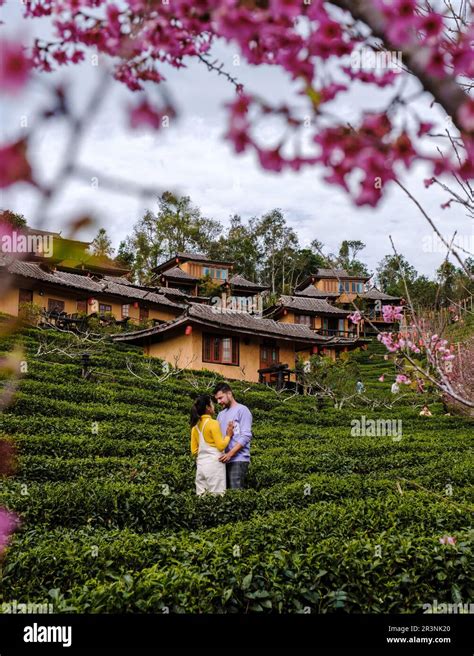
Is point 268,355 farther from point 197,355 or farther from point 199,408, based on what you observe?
point 199,408

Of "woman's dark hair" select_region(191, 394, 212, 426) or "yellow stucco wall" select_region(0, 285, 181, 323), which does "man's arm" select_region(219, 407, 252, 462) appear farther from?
"yellow stucco wall" select_region(0, 285, 181, 323)

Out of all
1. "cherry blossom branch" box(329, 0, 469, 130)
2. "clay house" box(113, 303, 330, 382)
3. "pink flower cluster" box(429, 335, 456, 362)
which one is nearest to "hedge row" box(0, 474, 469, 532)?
"pink flower cluster" box(429, 335, 456, 362)

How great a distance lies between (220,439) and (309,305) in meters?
32.0

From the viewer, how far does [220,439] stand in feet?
20.0

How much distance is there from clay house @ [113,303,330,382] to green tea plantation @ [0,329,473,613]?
30.8 ft

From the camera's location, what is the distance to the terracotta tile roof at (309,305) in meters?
36.6

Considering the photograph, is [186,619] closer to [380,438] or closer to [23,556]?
[23,556]

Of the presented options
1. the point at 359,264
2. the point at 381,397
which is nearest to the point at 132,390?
the point at 381,397

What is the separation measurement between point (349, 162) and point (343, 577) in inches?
122

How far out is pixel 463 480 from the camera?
8.90 metres

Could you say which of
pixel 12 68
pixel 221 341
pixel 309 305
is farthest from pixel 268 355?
pixel 12 68

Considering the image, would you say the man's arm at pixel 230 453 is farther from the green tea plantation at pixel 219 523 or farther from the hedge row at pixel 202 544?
the hedge row at pixel 202 544

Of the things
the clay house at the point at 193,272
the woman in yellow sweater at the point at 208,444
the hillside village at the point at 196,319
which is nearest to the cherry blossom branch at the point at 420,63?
the woman in yellow sweater at the point at 208,444

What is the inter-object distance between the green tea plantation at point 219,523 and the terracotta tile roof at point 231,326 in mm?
9133
